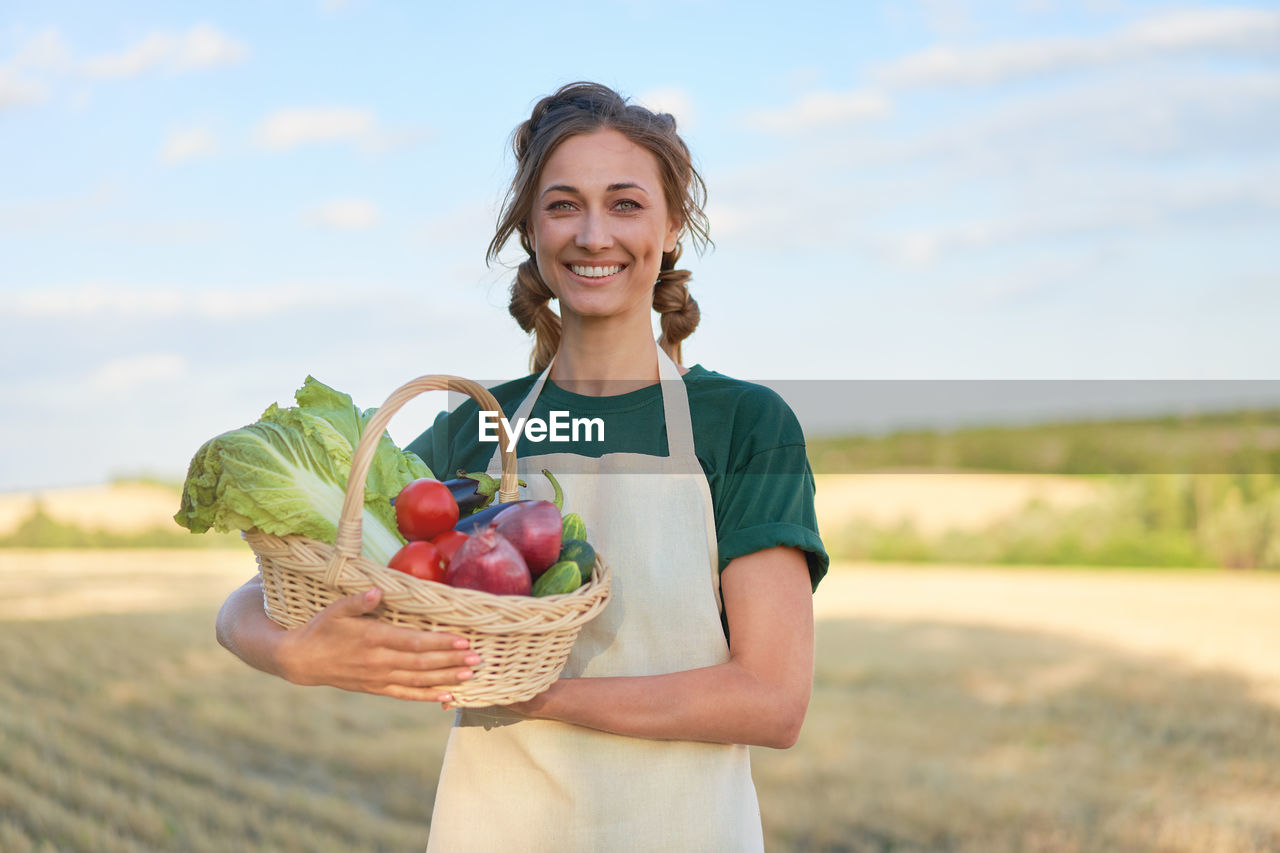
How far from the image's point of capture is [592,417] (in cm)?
207

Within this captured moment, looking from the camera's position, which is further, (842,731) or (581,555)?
(842,731)

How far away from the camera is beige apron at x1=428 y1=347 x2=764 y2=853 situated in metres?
1.84

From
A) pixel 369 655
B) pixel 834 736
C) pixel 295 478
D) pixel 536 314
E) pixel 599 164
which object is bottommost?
pixel 834 736

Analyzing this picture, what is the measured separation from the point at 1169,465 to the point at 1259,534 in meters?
0.78

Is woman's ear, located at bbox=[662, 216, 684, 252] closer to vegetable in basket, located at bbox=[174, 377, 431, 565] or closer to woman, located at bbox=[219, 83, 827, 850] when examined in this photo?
woman, located at bbox=[219, 83, 827, 850]

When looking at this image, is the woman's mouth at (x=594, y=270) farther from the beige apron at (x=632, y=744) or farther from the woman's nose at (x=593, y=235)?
the beige apron at (x=632, y=744)

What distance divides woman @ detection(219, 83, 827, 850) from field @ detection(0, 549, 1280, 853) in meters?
3.05

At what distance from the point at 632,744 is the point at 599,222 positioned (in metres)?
0.95

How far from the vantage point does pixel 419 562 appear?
1.53 m

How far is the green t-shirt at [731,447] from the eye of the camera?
1804 millimetres

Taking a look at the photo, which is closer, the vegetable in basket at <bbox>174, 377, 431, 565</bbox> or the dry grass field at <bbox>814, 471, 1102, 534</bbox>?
the vegetable in basket at <bbox>174, 377, 431, 565</bbox>

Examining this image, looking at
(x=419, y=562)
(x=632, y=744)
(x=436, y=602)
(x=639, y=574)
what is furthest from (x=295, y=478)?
(x=632, y=744)

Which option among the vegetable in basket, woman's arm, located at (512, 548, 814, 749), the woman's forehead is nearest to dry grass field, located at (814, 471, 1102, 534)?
the woman's forehead

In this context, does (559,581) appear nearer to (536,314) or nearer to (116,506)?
(536,314)
